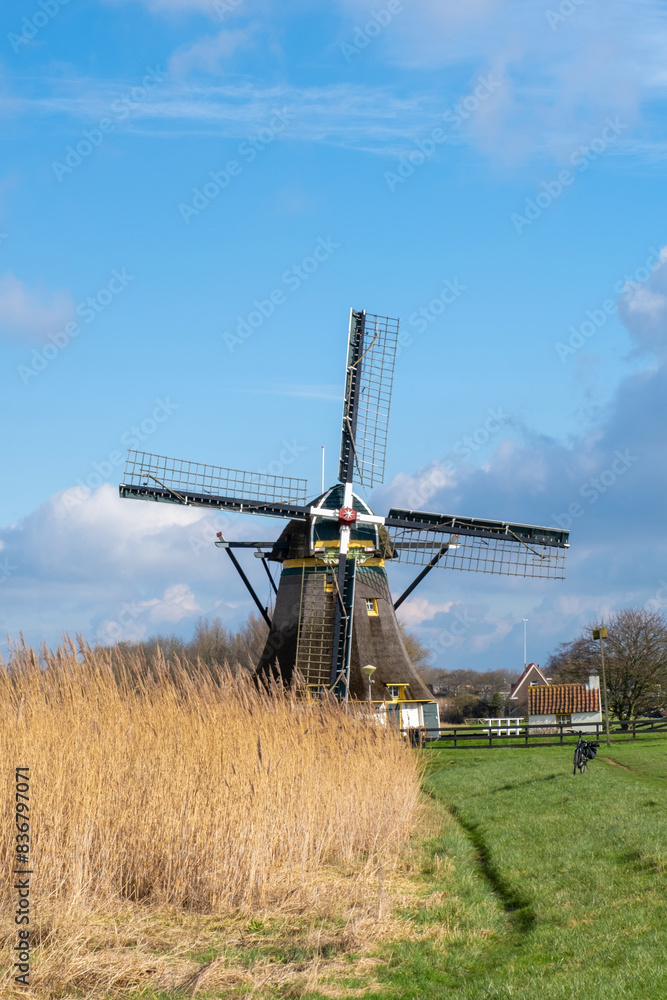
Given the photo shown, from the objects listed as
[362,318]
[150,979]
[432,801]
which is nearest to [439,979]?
[150,979]

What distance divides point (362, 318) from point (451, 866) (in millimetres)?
20055

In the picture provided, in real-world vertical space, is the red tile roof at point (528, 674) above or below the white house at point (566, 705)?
above

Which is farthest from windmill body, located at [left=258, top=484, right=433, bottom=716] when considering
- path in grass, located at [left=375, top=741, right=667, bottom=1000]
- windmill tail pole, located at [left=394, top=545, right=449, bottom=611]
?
path in grass, located at [left=375, top=741, right=667, bottom=1000]

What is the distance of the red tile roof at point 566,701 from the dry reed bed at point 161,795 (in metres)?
36.4

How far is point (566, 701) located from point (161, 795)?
1559 inches

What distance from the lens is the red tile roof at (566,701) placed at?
45938mm

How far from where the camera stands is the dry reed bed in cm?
831

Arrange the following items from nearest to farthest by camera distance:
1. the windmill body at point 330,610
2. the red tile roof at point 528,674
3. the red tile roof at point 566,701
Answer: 1. the windmill body at point 330,610
2. the red tile roof at point 566,701
3. the red tile roof at point 528,674

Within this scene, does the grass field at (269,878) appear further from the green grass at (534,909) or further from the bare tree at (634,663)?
the bare tree at (634,663)

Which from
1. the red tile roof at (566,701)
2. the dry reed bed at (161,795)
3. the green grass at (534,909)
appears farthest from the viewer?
the red tile roof at (566,701)

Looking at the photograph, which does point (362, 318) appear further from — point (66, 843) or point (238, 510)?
point (66, 843)

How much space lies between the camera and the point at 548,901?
372 inches

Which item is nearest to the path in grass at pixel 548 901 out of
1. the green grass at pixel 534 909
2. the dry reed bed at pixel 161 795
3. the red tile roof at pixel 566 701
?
the green grass at pixel 534 909

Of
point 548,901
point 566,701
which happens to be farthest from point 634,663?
point 548,901
